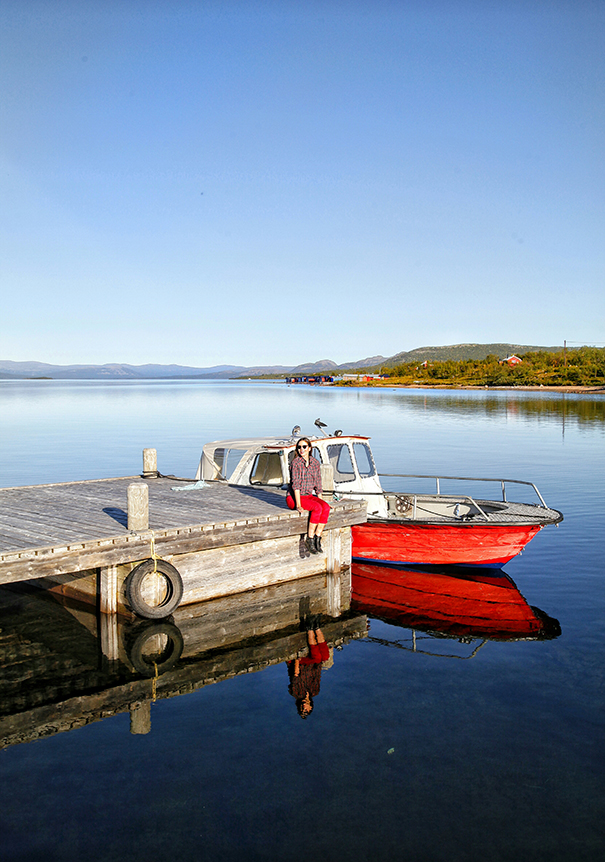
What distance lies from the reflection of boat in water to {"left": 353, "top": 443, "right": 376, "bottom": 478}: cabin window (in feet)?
7.88

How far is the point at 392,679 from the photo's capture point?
33.5ft

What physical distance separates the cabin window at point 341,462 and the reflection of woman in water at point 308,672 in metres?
5.47

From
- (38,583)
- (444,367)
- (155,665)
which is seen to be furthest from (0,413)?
(444,367)

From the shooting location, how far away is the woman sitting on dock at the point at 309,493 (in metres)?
13.2

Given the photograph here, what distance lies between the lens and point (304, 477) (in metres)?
13.4

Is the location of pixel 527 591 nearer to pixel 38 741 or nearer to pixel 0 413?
pixel 38 741

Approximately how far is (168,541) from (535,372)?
521 ft

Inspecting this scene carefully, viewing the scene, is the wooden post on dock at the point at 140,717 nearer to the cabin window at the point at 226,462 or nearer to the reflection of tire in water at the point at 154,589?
the reflection of tire in water at the point at 154,589

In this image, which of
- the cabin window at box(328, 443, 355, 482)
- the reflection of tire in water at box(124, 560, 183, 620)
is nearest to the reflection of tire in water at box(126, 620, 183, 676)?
the reflection of tire in water at box(124, 560, 183, 620)

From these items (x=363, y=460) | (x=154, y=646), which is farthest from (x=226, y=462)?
(x=154, y=646)

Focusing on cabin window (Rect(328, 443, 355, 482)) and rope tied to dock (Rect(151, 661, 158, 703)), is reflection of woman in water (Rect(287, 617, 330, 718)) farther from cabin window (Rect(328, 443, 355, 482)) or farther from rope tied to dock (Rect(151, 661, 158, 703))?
cabin window (Rect(328, 443, 355, 482))

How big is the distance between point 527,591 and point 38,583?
413 inches

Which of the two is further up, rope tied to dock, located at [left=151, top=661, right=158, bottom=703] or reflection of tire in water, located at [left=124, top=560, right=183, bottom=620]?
reflection of tire in water, located at [left=124, top=560, right=183, bottom=620]

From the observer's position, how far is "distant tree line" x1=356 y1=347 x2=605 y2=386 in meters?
140
